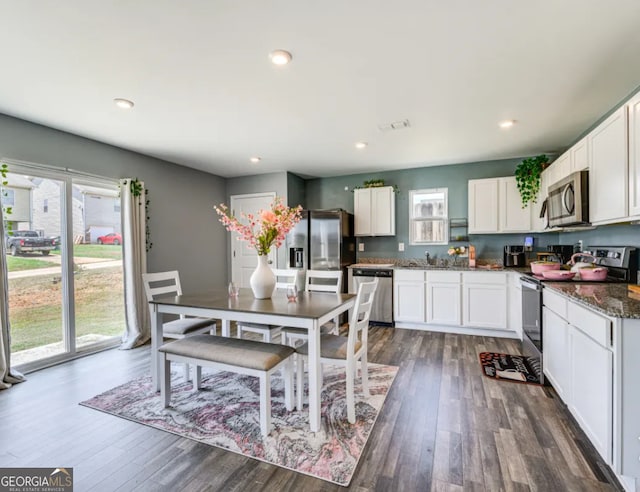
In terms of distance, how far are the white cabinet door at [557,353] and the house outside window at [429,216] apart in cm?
229

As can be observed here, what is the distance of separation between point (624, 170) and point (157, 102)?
3581 millimetres

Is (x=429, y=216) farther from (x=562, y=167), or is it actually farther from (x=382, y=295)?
(x=562, y=167)

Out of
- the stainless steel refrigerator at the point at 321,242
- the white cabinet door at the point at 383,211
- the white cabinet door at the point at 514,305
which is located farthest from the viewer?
the white cabinet door at the point at 383,211

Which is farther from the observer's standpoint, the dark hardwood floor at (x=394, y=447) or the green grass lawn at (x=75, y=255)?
the green grass lawn at (x=75, y=255)

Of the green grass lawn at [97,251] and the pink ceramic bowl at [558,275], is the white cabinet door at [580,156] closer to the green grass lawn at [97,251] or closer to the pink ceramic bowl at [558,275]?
the pink ceramic bowl at [558,275]

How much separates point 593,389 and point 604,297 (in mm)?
557

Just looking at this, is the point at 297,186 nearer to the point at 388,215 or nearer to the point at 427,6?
the point at 388,215

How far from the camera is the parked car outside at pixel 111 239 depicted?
3.81 meters

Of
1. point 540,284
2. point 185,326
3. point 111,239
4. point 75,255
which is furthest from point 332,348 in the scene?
point 111,239

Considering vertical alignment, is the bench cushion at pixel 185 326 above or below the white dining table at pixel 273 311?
below

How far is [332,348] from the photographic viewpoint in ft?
7.50

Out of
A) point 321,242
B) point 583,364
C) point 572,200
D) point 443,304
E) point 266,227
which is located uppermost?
point 572,200

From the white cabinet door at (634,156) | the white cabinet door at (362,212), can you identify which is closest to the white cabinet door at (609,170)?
the white cabinet door at (634,156)

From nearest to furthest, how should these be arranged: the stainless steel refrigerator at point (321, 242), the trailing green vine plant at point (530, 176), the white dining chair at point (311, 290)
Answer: the white dining chair at point (311, 290)
the trailing green vine plant at point (530, 176)
the stainless steel refrigerator at point (321, 242)
